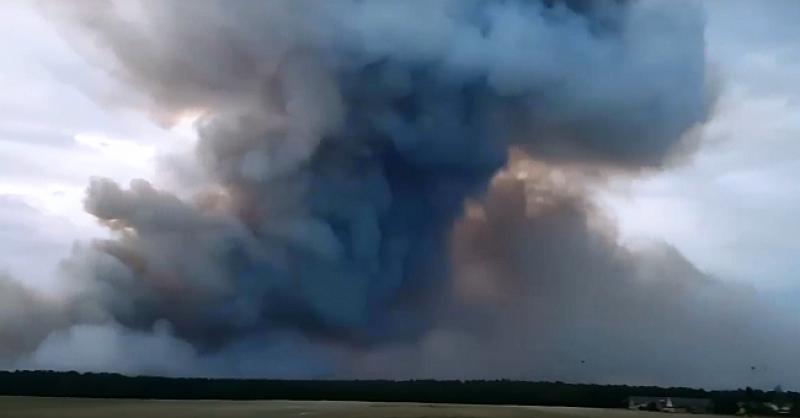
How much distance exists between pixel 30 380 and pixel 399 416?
11229cm

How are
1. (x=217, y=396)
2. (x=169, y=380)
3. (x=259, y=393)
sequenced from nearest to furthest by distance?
(x=217, y=396)
(x=259, y=393)
(x=169, y=380)

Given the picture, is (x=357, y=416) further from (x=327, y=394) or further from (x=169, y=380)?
(x=169, y=380)

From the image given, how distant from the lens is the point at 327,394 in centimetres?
14662

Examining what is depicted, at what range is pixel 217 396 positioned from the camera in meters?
138

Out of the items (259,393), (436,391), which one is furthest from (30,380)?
(436,391)

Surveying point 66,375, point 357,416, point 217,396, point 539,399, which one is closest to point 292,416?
point 357,416

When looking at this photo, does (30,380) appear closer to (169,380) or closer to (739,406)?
(169,380)

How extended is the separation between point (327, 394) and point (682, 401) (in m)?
49.6

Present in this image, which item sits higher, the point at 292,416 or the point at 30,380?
the point at 30,380

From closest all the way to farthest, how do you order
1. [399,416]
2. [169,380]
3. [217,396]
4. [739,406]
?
[399,416], [739,406], [217,396], [169,380]

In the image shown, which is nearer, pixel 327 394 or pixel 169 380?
pixel 327 394

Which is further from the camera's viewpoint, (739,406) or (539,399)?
(539,399)

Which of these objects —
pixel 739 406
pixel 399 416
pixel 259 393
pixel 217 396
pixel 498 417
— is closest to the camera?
pixel 399 416

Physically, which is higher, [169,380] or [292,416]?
[169,380]
